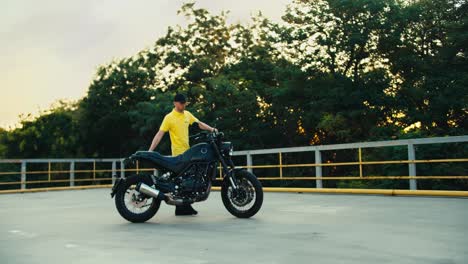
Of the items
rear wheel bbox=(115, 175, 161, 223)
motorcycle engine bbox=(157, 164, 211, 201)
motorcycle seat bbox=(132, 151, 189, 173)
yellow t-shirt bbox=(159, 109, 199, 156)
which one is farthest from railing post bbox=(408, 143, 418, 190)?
rear wheel bbox=(115, 175, 161, 223)

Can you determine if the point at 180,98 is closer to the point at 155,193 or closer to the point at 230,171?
the point at 230,171

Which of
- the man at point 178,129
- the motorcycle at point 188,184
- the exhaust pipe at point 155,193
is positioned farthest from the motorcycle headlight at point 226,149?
the exhaust pipe at point 155,193

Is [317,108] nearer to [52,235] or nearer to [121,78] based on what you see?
[121,78]

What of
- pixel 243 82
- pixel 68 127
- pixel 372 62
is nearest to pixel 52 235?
pixel 372 62

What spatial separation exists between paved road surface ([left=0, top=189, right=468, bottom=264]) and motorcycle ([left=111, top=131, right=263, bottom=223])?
225mm

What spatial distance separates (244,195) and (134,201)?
1.42 meters

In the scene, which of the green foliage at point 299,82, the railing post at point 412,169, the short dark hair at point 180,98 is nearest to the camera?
the short dark hair at point 180,98

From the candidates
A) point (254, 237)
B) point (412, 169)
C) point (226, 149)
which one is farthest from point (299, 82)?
point (254, 237)

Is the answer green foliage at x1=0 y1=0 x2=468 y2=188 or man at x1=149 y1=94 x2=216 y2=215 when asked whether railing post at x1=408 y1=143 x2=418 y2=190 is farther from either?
man at x1=149 y1=94 x2=216 y2=215

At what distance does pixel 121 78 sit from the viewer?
3100 centimetres

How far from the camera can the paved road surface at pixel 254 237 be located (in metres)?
4.01

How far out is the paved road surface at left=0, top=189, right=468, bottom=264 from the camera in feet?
13.1

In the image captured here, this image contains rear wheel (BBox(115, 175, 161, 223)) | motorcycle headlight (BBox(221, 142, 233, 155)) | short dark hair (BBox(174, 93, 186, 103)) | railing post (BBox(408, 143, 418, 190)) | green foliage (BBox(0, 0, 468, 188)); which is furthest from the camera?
green foliage (BBox(0, 0, 468, 188))

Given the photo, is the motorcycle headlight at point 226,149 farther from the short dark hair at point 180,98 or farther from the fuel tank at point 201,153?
the short dark hair at point 180,98
